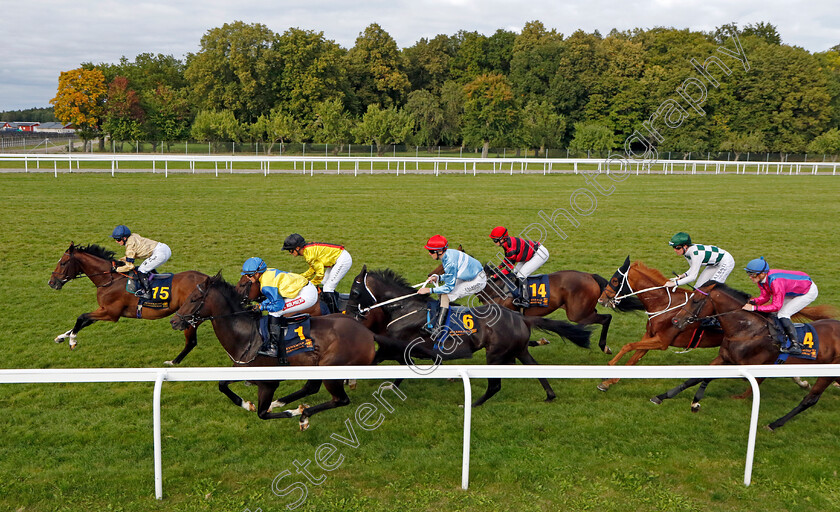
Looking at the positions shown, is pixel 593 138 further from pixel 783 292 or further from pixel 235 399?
pixel 235 399

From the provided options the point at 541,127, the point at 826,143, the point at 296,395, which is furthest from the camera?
the point at 541,127

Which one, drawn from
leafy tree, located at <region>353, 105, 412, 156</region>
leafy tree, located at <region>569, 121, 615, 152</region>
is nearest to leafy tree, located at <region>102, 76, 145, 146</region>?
leafy tree, located at <region>353, 105, 412, 156</region>

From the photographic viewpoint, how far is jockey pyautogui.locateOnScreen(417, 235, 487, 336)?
5.80 meters

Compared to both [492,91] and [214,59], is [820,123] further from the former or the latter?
[214,59]

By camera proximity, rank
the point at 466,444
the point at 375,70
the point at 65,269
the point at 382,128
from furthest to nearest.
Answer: the point at 375,70, the point at 382,128, the point at 65,269, the point at 466,444

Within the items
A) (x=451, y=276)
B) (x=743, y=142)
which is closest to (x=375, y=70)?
(x=743, y=142)

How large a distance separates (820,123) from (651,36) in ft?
48.6

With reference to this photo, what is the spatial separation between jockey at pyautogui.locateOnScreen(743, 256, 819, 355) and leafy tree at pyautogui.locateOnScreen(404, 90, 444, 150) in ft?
145

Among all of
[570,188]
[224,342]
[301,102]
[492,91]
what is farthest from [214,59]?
[224,342]

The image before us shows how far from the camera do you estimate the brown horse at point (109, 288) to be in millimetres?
6977

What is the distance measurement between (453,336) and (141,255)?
378 cm

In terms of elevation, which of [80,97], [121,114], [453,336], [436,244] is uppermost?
[80,97]

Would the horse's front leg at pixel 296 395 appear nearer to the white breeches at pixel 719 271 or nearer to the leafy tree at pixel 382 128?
the white breeches at pixel 719 271

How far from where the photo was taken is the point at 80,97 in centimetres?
4156
